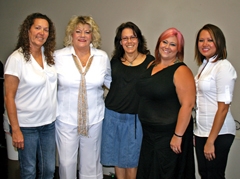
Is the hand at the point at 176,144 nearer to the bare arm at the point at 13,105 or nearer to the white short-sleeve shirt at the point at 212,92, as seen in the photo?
the white short-sleeve shirt at the point at 212,92

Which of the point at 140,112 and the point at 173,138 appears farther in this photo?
the point at 140,112

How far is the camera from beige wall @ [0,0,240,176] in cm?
233

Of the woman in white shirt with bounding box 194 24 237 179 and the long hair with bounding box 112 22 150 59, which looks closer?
the woman in white shirt with bounding box 194 24 237 179

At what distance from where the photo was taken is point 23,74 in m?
1.62

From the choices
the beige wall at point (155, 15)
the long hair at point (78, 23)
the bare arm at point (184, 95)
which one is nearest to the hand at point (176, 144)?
the bare arm at point (184, 95)

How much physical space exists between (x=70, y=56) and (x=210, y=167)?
1.32 metres

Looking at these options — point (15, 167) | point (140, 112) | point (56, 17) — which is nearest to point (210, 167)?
point (140, 112)

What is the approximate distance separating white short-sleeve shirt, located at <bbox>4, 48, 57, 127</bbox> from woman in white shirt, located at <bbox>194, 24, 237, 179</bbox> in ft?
3.50

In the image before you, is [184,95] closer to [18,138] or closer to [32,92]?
[32,92]

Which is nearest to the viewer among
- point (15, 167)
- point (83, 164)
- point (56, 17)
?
point (83, 164)

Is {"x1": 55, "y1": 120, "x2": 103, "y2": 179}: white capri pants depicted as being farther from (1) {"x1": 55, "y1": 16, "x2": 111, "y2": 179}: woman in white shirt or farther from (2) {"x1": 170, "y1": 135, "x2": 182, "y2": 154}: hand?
(2) {"x1": 170, "y1": 135, "x2": 182, "y2": 154}: hand

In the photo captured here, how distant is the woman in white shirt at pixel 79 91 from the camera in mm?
1913

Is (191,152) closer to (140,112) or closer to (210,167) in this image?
(210,167)

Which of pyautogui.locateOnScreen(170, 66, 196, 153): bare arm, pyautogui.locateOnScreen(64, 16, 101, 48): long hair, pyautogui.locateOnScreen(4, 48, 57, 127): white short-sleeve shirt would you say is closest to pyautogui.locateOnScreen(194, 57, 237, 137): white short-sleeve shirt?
pyautogui.locateOnScreen(170, 66, 196, 153): bare arm
